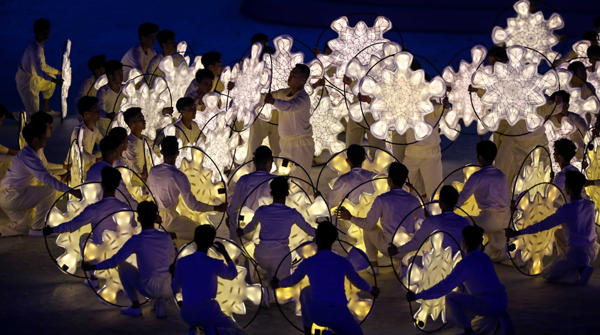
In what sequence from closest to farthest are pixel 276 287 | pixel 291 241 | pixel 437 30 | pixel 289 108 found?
1. pixel 276 287
2. pixel 291 241
3. pixel 289 108
4. pixel 437 30

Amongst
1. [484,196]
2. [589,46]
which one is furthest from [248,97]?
[589,46]

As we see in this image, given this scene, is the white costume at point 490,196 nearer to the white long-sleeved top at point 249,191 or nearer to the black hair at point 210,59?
the white long-sleeved top at point 249,191

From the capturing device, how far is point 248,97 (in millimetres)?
8422

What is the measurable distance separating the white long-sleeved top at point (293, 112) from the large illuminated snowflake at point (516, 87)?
6.95 feet

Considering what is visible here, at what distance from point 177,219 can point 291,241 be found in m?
1.50

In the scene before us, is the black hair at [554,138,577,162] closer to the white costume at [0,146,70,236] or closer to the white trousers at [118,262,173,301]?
the white trousers at [118,262,173,301]

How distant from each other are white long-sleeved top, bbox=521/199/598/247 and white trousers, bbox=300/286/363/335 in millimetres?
2267

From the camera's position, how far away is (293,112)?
8.70 meters

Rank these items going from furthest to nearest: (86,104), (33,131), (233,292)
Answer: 1. (86,104)
2. (33,131)
3. (233,292)

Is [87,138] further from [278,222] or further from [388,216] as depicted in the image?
[388,216]

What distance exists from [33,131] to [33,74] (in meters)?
5.19

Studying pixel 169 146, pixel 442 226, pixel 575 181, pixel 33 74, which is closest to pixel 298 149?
pixel 169 146

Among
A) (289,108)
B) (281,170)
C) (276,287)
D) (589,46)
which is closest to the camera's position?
(276,287)

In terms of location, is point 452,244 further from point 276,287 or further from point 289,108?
point 289,108
